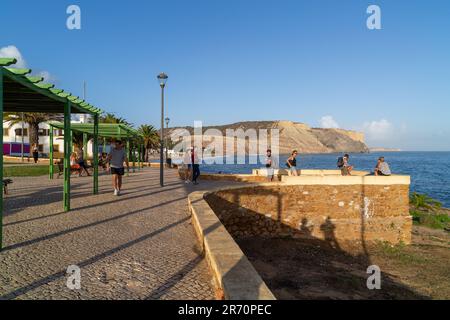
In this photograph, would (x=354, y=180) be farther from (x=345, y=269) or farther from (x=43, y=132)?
(x=43, y=132)

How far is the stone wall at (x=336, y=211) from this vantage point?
14.4m

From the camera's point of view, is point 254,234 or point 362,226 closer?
point 254,234

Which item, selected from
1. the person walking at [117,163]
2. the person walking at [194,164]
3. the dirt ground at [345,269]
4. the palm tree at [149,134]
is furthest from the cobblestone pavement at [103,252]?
the palm tree at [149,134]

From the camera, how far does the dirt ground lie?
9609 mm

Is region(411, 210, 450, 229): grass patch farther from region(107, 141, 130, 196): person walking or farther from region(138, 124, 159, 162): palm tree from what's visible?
region(138, 124, 159, 162): palm tree

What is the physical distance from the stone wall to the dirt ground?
19.5 inches

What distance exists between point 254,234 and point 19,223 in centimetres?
876

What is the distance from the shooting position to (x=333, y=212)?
49.8ft

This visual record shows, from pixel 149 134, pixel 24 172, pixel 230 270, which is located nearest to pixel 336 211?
pixel 230 270

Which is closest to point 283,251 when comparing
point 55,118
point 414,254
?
point 414,254

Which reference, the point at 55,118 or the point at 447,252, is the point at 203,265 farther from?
the point at 55,118
